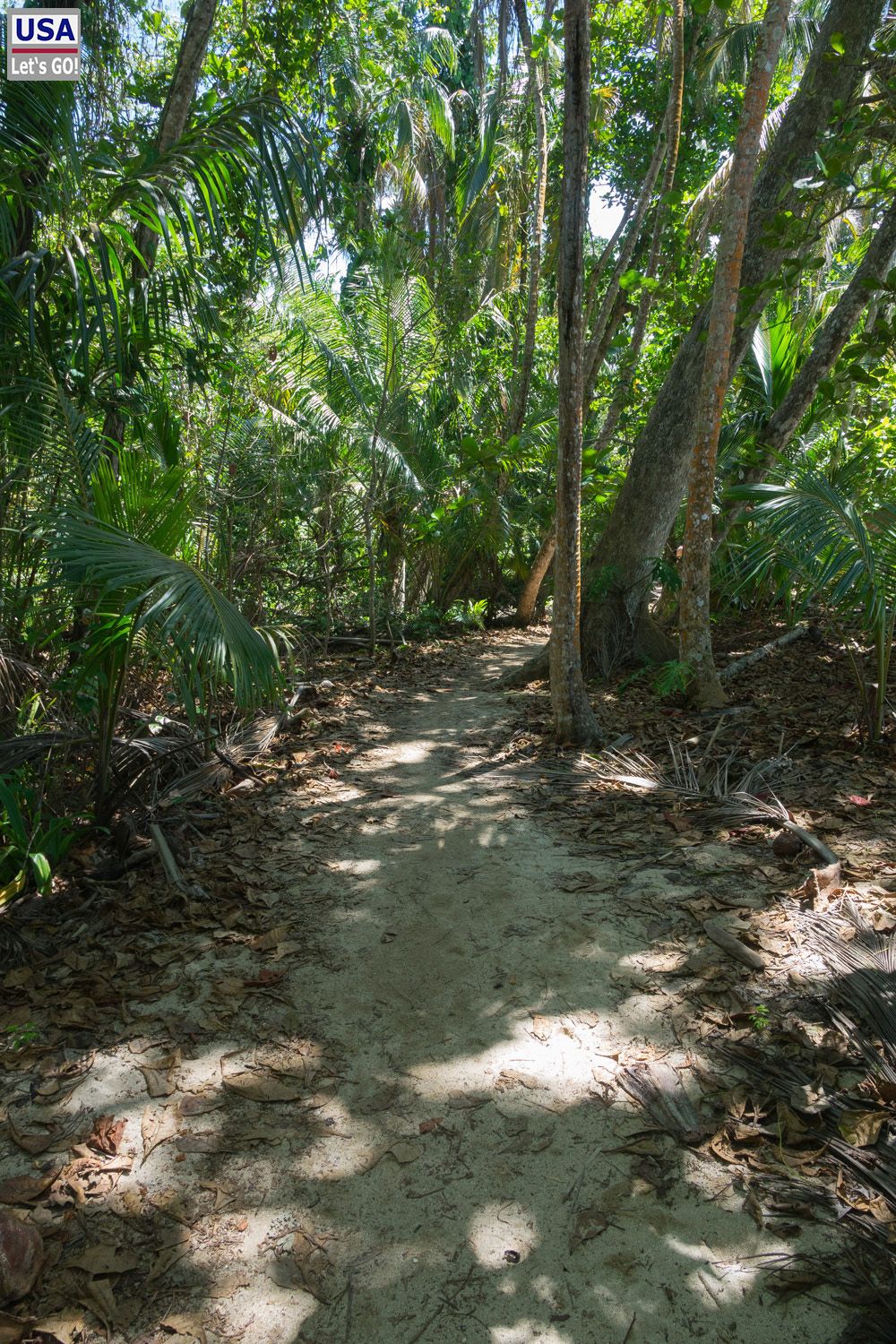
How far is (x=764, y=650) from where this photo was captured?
6.66 metres

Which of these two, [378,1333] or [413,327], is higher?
[413,327]

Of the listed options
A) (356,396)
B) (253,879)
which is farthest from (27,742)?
(356,396)

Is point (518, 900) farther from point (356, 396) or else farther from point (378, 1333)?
point (356, 396)

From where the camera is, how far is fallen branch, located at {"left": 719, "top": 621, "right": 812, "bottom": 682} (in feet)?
20.8

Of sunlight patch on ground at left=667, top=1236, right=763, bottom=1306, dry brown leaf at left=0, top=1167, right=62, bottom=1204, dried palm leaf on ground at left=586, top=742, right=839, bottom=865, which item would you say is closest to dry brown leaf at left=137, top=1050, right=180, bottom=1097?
dry brown leaf at left=0, top=1167, right=62, bottom=1204

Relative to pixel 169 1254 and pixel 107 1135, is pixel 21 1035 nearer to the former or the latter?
pixel 107 1135

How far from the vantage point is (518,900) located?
11.5ft

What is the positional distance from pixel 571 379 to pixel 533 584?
7.51 metres

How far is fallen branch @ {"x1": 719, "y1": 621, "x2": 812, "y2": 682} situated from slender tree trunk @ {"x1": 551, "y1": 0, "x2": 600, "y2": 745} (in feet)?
4.59

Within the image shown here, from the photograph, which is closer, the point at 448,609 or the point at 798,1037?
the point at 798,1037

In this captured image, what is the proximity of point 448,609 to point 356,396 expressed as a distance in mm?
3846

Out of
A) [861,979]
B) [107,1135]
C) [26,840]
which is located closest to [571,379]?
[861,979]
